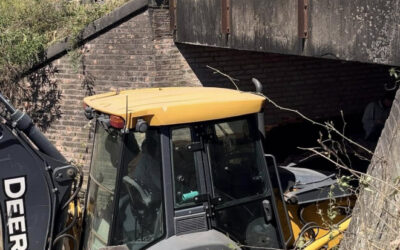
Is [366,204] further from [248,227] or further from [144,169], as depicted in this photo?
[144,169]

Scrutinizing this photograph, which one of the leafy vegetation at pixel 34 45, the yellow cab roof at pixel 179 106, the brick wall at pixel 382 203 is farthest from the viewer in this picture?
the leafy vegetation at pixel 34 45

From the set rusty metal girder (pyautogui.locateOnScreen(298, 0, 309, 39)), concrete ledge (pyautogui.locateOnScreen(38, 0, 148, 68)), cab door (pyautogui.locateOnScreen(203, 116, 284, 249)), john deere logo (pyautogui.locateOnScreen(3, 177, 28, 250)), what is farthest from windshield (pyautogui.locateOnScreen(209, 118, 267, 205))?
concrete ledge (pyautogui.locateOnScreen(38, 0, 148, 68))

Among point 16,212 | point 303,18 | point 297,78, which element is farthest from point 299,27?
point 297,78

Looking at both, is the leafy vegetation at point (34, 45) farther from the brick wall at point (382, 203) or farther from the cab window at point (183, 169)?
the brick wall at point (382, 203)

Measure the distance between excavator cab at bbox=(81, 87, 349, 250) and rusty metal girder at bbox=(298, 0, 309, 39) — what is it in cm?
236

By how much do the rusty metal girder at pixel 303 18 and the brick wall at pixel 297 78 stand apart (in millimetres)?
3394

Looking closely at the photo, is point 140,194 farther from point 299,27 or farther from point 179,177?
point 299,27

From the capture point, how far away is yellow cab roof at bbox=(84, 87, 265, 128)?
4.33 meters

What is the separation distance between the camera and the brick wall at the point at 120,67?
33.8ft

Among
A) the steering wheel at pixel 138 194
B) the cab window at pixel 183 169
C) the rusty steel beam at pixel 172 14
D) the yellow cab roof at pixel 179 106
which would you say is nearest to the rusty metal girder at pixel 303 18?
the yellow cab roof at pixel 179 106

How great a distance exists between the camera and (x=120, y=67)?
414 inches

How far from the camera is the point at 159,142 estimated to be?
4410 mm

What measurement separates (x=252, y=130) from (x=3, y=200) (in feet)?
5.99

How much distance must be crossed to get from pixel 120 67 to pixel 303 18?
420cm
